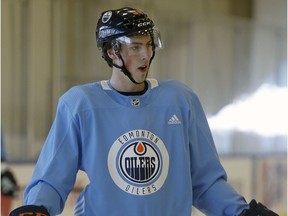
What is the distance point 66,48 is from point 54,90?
24 cm

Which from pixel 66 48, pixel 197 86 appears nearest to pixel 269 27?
pixel 197 86

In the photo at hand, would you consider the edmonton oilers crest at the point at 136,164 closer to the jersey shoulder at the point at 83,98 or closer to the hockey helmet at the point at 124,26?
the jersey shoulder at the point at 83,98

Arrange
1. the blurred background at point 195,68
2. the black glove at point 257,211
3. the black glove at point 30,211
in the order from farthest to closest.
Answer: the blurred background at point 195,68 → the black glove at point 257,211 → the black glove at point 30,211

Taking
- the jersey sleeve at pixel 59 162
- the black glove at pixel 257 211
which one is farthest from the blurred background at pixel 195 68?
the black glove at pixel 257 211

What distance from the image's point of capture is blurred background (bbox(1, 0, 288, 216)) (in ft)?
12.2

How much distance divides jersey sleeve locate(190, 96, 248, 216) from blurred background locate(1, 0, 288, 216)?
5.38 feet

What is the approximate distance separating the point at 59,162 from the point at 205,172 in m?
0.30

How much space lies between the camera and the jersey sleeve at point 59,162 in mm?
1350

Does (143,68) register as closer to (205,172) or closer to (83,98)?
(83,98)

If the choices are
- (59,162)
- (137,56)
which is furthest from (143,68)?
(59,162)

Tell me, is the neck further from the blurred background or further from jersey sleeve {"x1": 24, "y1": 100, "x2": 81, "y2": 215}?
the blurred background

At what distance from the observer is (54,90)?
381 cm

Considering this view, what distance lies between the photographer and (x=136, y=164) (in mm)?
1378

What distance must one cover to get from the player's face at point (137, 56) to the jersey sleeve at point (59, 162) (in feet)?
0.48
